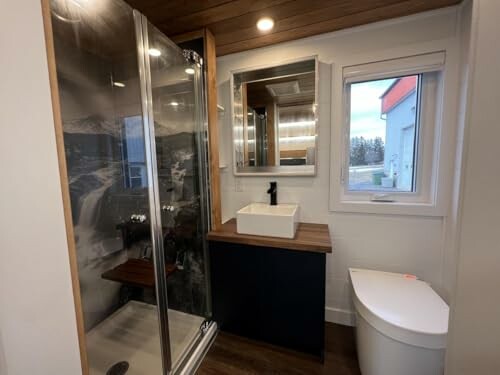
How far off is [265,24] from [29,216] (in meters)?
1.57

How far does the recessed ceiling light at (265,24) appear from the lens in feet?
4.48

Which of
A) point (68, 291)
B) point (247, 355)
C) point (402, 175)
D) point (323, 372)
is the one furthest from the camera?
point (402, 175)

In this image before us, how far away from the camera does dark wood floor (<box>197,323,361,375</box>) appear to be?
1331 mm

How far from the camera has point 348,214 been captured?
162cm

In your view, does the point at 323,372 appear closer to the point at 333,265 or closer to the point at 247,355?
the point at 247,355

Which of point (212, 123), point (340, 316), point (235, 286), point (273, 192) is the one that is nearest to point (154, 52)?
point (212, 123)

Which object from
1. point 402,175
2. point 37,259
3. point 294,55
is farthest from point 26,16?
point 402,175

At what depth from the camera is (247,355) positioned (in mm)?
1435

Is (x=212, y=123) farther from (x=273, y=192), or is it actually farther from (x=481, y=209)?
(x=481, y=209)

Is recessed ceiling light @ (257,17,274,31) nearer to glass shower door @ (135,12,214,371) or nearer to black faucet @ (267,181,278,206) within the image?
glass shower door @ (135,12,214,371)

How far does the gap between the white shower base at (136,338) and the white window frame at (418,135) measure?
4.63 feet

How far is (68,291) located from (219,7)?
155 centimetres

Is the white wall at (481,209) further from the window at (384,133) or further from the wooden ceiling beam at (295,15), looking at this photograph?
the window at (384,133)

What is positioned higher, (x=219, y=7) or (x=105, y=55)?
(x=219, y=7)
